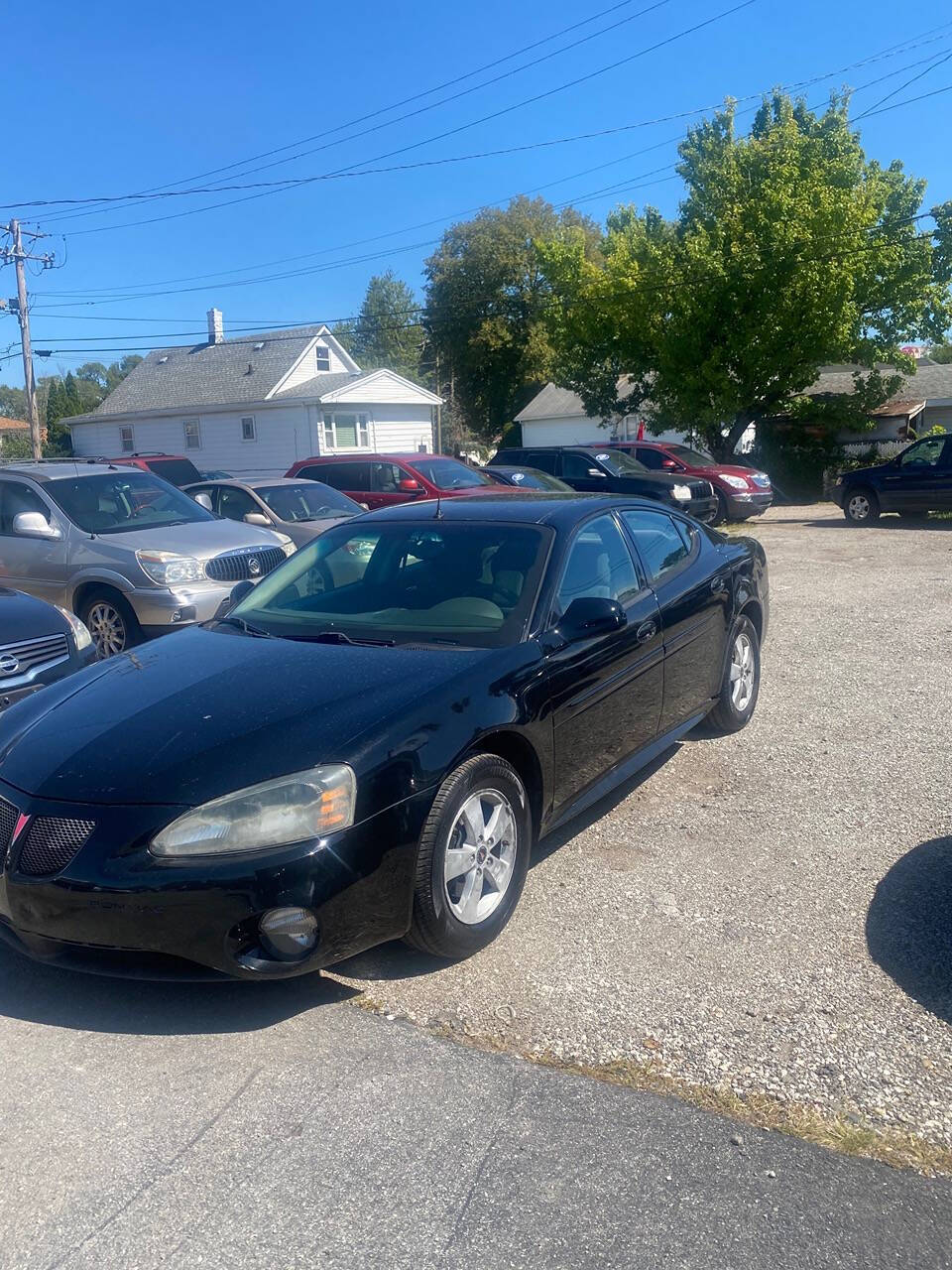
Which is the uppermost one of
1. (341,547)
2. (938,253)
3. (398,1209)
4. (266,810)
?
(938,253)

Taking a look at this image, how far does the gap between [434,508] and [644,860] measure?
6.55ft

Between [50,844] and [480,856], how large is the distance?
4.78 feet

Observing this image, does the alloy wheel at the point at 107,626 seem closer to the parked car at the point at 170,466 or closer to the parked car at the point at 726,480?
the parked car at the point at 170,466

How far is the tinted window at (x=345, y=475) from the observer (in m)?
16.2

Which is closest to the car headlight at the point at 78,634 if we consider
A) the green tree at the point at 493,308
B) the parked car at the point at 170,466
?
the parked car at the point at 170,466

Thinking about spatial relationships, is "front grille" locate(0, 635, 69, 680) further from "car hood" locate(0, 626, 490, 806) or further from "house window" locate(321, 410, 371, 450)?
"house window" locate(321, 410, 371, 450)

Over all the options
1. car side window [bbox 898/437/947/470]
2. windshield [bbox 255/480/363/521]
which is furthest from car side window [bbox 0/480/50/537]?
car side window [bbox 898/437/947/470]

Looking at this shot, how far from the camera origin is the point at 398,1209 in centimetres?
270

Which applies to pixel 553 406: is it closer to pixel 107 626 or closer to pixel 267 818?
pixel 107 626

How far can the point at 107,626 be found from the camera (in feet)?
30.1

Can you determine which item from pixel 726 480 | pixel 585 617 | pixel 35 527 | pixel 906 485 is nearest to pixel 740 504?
pixel 726 480

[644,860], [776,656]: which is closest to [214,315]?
[776,656]

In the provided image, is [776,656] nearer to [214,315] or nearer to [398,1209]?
[398,1209]

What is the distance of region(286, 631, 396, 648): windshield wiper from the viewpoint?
4.48 meters
